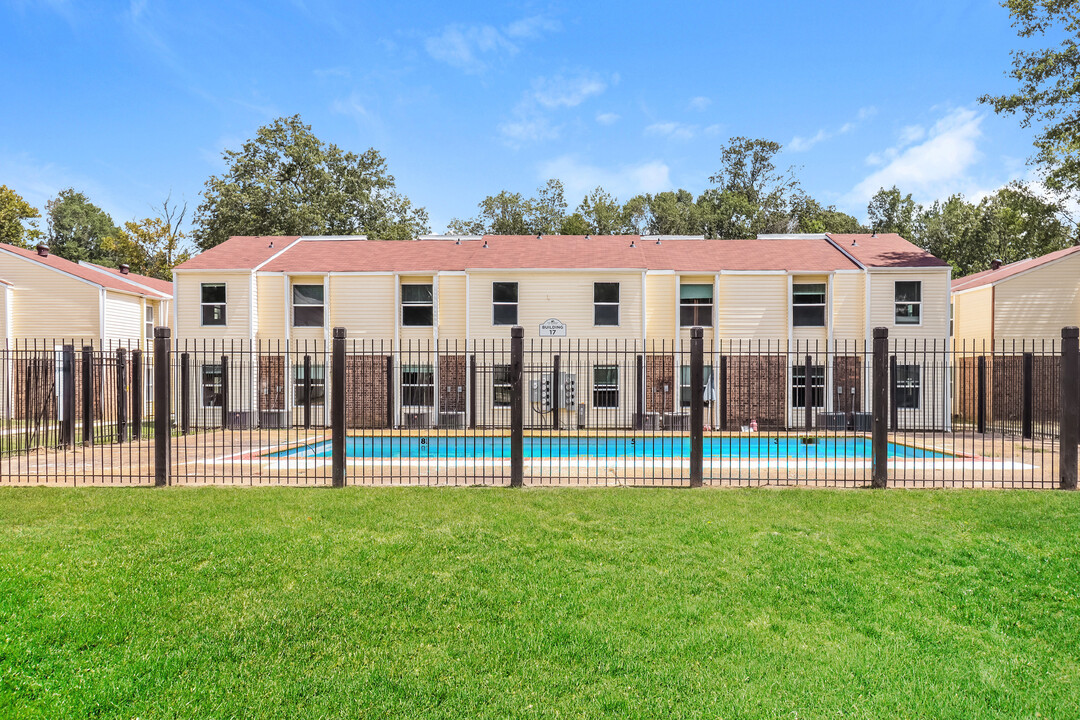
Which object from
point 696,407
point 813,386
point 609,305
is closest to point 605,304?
point 609,305

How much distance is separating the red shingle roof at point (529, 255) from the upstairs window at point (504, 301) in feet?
2.26

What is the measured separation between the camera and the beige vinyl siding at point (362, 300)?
22.3 metres

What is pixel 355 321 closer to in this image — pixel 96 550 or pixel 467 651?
pixel 96 550

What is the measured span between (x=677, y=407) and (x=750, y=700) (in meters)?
17.2

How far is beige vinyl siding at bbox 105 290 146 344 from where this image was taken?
24.5 m

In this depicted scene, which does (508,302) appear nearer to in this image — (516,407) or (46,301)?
(516,407)

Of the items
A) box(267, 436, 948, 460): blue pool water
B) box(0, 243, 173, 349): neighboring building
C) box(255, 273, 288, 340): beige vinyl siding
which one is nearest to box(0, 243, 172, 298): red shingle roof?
box(0, 243, 173, 349): neighboring building

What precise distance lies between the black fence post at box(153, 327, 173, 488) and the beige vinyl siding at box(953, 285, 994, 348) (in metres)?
25.2

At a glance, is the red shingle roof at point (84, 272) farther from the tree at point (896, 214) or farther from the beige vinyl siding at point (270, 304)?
the tree at point (896, 214)

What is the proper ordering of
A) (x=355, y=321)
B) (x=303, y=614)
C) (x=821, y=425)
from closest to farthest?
(x=303, y=614) → (x=821, y=425) → (x=355, y=321)

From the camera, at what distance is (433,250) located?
24391mm

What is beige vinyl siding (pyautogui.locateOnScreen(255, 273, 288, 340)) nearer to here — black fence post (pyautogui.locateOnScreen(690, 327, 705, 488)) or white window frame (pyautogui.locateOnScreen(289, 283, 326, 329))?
white window frame (pyautogui.locateOnScreen(289, 283, 326, 329))

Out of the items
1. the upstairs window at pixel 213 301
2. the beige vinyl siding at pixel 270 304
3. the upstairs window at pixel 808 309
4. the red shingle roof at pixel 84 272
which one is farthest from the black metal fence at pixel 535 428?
the red shingle roof at pixel 84 272

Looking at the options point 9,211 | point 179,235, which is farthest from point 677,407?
point 9,211
